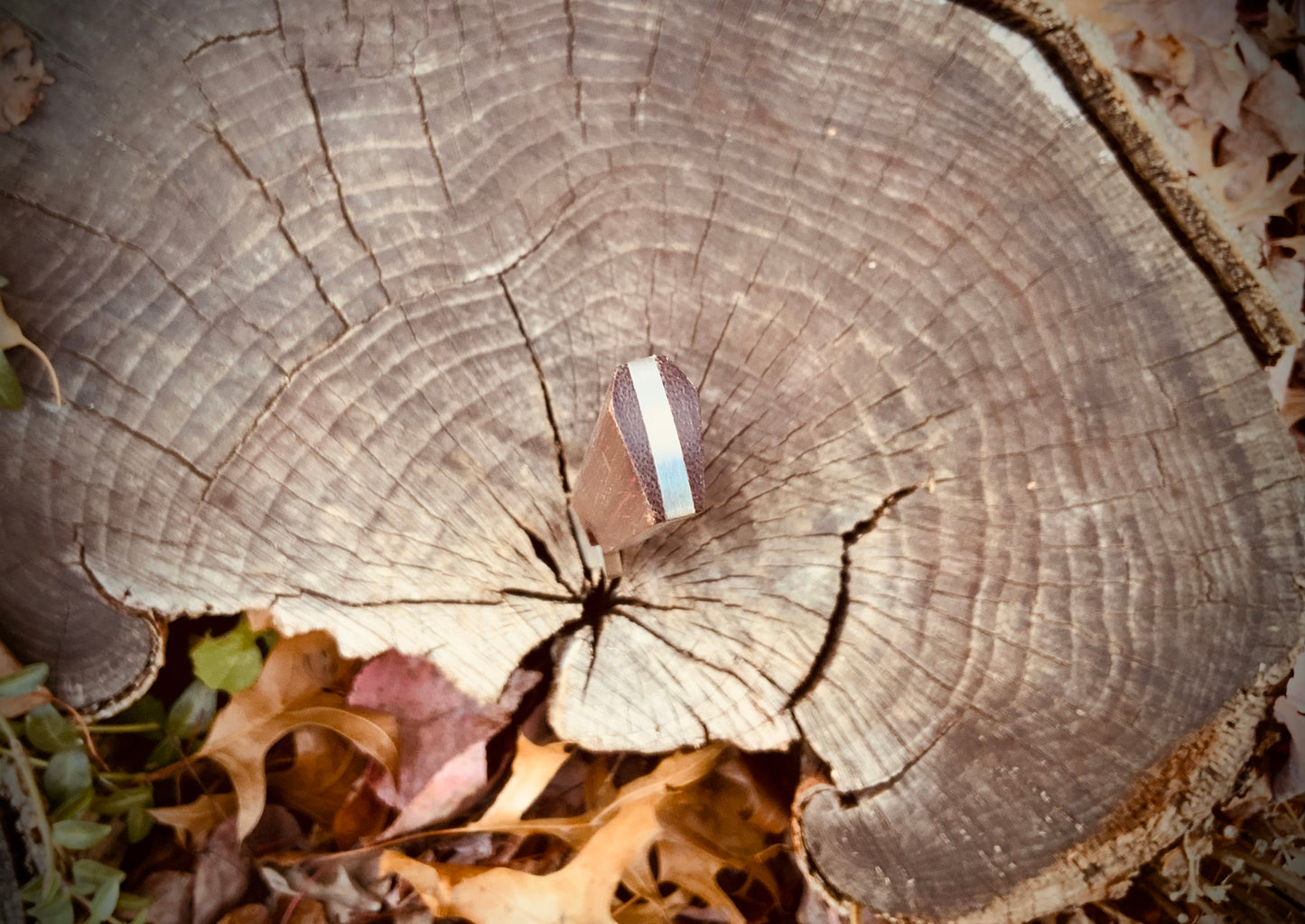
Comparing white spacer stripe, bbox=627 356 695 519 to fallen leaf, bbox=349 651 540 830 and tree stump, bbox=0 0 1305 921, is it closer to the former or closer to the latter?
tree stump, bbox=0 0 1305 921

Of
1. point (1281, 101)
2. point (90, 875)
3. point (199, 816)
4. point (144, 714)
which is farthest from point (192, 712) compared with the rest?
point (1281, 101)

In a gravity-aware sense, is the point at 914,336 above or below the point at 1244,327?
above

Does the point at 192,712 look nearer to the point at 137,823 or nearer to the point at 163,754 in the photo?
the point at 163,754

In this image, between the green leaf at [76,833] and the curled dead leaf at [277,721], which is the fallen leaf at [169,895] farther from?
the green leaf at [76,833]

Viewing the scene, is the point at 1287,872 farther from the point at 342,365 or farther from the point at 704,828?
the point at 342,365

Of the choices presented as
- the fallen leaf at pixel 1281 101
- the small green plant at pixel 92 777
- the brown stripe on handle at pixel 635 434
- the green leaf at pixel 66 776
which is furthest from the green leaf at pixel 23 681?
the fallen leaf at pixel 1281 101

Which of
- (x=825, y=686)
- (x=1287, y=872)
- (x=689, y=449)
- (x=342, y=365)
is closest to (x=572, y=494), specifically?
(x=689, y=449)

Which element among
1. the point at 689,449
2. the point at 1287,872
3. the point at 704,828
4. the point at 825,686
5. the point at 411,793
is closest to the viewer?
the point at 689,449
